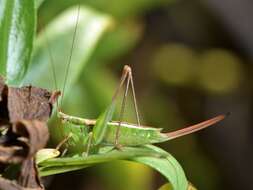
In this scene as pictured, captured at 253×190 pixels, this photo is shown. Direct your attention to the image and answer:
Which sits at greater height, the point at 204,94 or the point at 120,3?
the point at 120,3

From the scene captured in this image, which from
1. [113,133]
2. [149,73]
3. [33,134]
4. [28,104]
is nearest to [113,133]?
[113,133]

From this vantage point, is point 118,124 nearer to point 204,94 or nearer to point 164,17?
point 204,94

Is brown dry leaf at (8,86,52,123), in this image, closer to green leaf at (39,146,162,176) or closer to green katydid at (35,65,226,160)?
green leaf at (39,146,162,176)

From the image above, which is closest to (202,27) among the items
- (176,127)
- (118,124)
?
(176,127)

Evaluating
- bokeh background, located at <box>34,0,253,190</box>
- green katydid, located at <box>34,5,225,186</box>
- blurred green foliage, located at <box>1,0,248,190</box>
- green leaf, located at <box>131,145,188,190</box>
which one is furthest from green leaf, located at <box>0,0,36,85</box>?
bokeh background, located at <box>34,0,253,190</box>

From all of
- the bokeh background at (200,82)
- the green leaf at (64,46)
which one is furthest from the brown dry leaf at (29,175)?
the bokeh background at (200,82)

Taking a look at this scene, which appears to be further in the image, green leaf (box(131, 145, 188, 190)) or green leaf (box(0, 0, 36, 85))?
green leaf (box(0, 0, 36, 85))
